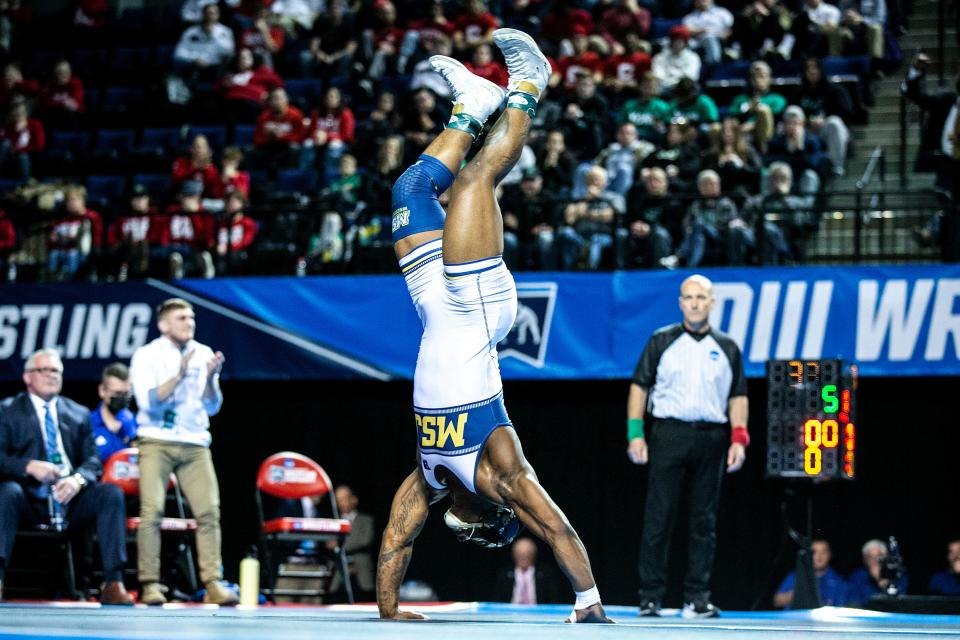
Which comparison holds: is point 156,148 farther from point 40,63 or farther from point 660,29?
point 660,29

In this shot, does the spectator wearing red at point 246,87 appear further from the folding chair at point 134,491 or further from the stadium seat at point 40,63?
Answer: the folding chair at point 134,491

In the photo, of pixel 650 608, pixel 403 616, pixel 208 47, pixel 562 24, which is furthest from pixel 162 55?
pixel 403 616

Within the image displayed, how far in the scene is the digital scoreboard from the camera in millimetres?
8258

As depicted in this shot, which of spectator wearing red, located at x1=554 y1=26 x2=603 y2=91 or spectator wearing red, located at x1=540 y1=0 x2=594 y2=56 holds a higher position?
spectator wearing red, located at x1=540 y1=0 x2=594 y2=56

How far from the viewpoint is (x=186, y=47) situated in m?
15.6

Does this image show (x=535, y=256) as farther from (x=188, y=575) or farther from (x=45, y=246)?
(x=45, y=246)

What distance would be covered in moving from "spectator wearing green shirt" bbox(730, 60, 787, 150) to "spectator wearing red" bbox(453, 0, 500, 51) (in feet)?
9.35

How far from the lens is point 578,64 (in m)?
13.5

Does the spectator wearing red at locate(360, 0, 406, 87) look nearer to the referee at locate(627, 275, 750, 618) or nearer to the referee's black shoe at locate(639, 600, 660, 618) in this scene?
the referee at locate(627, 275, 750, 618)

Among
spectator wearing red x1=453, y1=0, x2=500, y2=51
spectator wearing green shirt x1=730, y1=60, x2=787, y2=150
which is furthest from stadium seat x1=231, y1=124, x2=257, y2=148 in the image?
spectator wearing green shirt x1=730, y1=60, x2=787, y2=150

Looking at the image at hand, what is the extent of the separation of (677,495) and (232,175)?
21.8ft

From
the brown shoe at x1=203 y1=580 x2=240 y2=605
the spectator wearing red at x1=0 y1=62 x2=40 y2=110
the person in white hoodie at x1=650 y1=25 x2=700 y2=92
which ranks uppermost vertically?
the spectator wearing red at x1=0 y1=62 x2=40 y2=110

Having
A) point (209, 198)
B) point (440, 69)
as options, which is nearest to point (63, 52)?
point (209, 198)

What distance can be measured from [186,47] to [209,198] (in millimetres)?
3421
